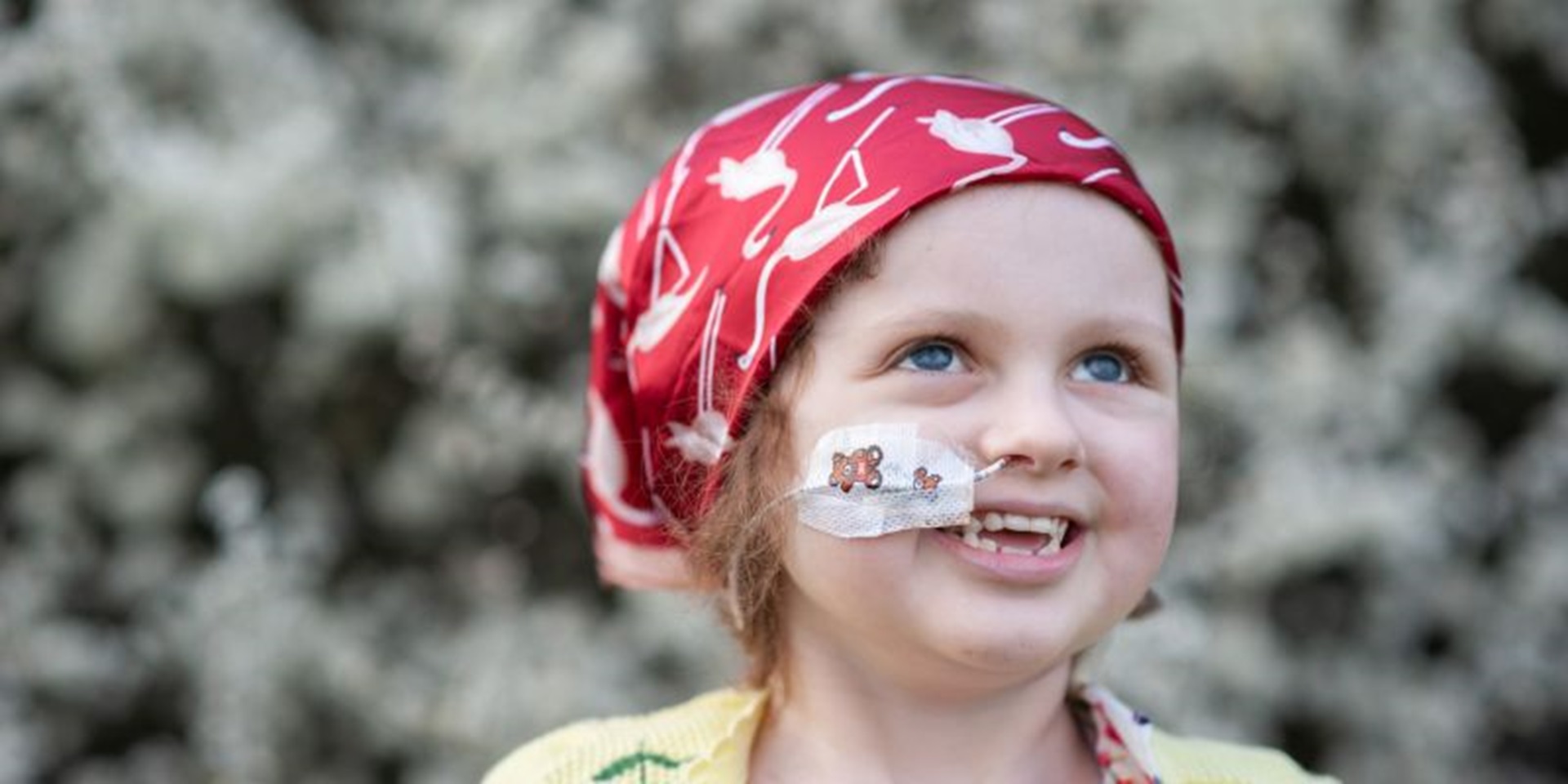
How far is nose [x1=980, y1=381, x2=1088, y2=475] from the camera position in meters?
1.46

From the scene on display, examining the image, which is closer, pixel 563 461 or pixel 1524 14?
pixel 563 461

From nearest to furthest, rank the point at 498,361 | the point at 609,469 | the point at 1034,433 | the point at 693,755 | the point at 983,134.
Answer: the point at 1034,433 → the point at 983,134 → the point at 693,755 → the point at 609,469 → the point at 498,361

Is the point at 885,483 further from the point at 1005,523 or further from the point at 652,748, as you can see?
the point at 652,748

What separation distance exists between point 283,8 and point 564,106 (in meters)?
0.62

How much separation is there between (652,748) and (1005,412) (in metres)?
0.51

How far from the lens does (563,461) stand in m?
3.09

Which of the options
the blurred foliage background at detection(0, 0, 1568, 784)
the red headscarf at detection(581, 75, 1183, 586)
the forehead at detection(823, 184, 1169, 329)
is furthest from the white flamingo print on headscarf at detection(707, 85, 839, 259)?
the blurred foliage background at detection(0, 0, 1568, 784)

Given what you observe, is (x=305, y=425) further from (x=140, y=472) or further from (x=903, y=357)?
(x=903, y=357)

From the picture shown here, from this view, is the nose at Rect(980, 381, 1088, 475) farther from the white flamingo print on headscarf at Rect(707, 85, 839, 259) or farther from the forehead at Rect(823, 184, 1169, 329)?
the white flamingo print on headscarf at Rect(707, 85, 839, 259)

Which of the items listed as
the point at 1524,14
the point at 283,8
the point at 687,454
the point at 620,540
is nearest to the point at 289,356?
the point at 283,8

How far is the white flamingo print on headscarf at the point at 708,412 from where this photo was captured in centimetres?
163

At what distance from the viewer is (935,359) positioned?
1.50m

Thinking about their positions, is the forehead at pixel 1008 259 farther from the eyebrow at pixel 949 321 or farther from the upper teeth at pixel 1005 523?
the upper teeth at pixel 1005 523

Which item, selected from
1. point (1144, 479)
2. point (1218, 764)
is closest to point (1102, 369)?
point (1144, 479)
